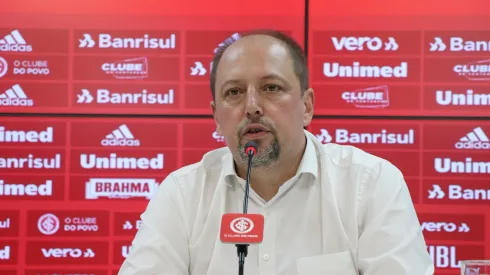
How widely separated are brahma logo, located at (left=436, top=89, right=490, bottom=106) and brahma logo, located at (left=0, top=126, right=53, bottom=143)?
181cm

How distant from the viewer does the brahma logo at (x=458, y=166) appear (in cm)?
290

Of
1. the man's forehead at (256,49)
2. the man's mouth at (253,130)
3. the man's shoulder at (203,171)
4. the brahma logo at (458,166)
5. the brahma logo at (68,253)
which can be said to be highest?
the man's forehead at (256,49)

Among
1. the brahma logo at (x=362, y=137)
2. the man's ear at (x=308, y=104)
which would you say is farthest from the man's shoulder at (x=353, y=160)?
the brahma logo at (x=362, y=137)

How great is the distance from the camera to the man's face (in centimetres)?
178

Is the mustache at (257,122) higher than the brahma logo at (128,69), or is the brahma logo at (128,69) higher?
the brahma logo at (128,69)

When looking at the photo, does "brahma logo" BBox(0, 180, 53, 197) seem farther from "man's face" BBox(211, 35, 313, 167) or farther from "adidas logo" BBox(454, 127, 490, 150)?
"adidas logo" BBox(454, 127, 490, 150)

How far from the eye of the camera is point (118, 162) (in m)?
2.97

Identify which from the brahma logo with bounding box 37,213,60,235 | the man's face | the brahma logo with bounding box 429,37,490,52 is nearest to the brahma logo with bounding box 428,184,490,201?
the brahma logo with bounding box 429,37,490,52

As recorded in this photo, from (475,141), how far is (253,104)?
5.09ft

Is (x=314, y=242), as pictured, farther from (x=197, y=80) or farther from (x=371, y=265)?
(x=197, y=80)

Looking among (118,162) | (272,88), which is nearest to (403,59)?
(272,88)

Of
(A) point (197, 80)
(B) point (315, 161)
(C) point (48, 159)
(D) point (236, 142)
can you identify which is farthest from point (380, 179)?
(C) point (48, 159)

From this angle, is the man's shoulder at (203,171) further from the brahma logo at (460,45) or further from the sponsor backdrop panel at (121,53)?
the brahma logo at (460,45)

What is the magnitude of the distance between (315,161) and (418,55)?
4.04 ft
